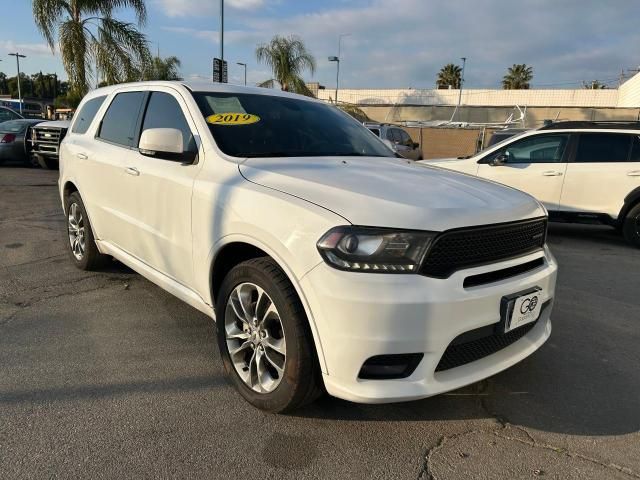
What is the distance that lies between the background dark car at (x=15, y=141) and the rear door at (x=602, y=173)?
1391cm

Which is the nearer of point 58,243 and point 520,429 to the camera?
point 520,429

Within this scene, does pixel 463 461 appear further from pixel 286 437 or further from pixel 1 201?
pixel 1 201

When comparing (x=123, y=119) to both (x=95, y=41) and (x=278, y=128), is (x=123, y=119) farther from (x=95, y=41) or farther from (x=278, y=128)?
(x=95, y=41)

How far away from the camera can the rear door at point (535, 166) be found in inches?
306

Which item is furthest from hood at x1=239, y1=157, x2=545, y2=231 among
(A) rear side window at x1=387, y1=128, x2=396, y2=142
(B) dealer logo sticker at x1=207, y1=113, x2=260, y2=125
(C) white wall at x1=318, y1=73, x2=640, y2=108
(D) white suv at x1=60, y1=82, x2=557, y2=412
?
(C) white wall at x1=318, y1=73, x2=640, y2=108

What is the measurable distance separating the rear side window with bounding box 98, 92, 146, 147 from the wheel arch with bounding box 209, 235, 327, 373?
156cm

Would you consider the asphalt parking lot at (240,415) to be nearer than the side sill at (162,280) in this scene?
Yes

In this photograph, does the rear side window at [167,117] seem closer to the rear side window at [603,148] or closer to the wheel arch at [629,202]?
the rear side window at [603,148]

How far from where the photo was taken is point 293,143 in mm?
3520

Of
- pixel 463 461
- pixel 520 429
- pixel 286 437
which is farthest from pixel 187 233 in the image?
pixel 520 429

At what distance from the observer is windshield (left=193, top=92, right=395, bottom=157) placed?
3.31 m

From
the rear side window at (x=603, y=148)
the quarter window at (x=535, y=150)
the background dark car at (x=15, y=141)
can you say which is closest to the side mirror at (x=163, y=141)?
the quarter window at (x=535, y=150)

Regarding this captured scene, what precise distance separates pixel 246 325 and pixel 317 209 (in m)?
0.85

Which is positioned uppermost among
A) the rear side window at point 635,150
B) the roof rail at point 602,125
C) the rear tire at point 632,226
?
the roof rail at point 602,125
